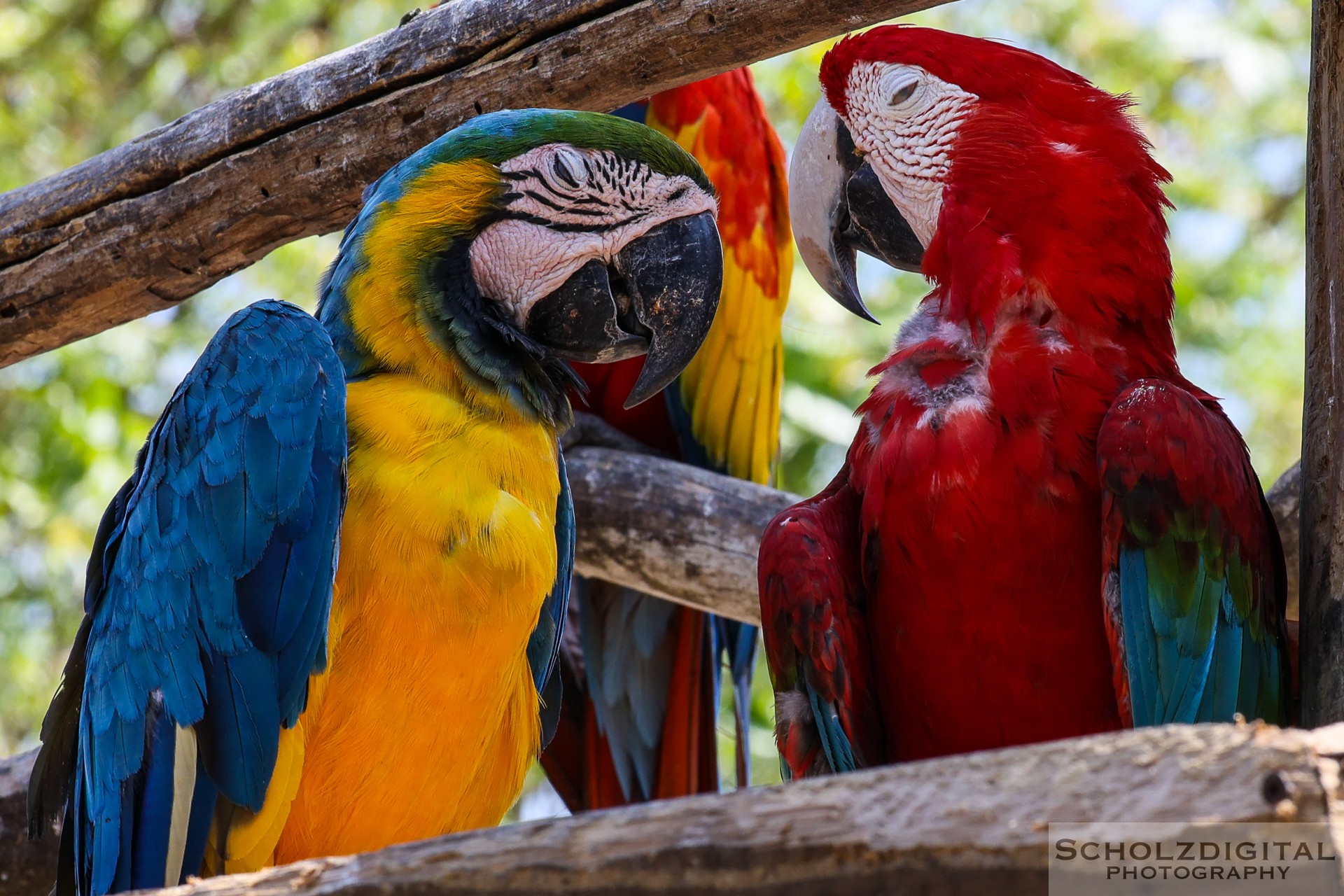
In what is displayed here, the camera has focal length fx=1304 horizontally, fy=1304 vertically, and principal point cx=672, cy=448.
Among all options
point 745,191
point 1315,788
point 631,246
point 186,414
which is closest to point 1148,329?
point 631,246

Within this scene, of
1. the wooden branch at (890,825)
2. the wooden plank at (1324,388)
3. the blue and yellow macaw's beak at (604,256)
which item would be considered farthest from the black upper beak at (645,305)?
the wooden branch at (890,825)

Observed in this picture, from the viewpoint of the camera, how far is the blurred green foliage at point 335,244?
5719 millimetres

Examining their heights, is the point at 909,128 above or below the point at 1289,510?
above

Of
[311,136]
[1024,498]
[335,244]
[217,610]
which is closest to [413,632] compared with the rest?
[217,610]

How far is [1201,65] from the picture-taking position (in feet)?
23.9

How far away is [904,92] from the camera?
91.4 inches

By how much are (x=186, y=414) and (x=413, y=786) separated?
68 centimetres

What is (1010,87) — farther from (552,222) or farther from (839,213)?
(552,222)

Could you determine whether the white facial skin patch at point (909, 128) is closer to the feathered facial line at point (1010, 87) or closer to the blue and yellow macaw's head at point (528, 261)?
the feathered facial line at point (1010, 87)

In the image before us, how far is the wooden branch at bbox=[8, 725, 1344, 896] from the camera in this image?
1.01 m

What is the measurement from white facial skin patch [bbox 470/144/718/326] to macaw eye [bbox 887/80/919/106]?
50cm

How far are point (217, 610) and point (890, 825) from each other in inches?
45.8

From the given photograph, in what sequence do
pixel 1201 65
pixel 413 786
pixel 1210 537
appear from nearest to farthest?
1. pixel 1210 537
2. pixel 413 786
3. pixel 1201 65

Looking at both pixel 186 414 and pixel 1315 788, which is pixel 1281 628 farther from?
pixel 186 414
